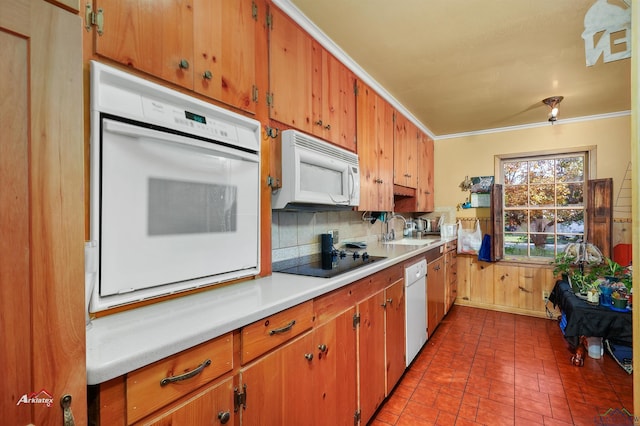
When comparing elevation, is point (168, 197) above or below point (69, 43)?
below

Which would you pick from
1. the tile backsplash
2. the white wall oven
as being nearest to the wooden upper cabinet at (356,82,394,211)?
the tile backsplash

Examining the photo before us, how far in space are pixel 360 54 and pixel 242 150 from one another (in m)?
1.34

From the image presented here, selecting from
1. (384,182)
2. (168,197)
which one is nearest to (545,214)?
(384,182)

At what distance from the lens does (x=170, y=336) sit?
798mm

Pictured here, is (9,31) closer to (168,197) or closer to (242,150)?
(168,197)

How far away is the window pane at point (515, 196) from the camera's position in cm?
398

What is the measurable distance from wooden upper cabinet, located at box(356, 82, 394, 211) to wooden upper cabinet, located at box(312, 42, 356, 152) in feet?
0.43

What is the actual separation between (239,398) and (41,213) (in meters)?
0.76

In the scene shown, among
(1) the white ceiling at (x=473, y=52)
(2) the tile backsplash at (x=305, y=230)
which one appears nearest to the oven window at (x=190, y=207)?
(2) the tile backsplash at (x=305, y=230)

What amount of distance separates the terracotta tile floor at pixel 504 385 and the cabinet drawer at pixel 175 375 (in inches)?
55.9

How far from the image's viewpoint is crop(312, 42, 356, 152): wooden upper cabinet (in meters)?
1.92

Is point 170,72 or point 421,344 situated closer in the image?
point 170,72

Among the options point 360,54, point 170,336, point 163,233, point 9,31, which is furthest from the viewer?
point 360,54

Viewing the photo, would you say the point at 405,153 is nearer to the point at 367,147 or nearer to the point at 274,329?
the point at 367,147
